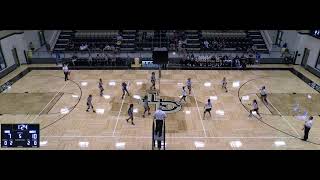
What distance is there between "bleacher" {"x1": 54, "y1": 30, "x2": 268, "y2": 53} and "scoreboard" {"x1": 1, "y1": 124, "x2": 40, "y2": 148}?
19.7 metres

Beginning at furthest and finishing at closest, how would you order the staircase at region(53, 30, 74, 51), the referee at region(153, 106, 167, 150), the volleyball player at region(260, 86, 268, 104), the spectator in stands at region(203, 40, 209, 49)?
the staircase at region(53, 30, 74, 51) → the spectator in stands at region(203, 40, 209, 49) → the volleyball player at region(260, 86, 268, 104) → the referee at region(153, 106, 167, 150)

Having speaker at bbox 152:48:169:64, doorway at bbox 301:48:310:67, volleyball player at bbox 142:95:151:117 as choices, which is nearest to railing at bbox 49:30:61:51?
speaker at bbox 152:48:169:64

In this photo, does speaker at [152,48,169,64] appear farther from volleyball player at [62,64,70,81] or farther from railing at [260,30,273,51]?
railing at [260,30,273,51]

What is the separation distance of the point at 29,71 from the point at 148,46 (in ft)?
34.5

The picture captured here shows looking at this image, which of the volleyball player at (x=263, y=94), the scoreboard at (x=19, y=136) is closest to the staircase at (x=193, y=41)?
the volleyball player at (x=263, y=94)

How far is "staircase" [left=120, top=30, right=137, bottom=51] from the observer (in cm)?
2650

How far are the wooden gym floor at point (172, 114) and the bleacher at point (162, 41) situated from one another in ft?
16.9

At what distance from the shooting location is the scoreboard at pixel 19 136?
604 cm

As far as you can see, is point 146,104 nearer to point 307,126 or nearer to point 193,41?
point 307,126

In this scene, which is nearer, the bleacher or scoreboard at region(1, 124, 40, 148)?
scoreboard at region(1, 124, 40, 148)
